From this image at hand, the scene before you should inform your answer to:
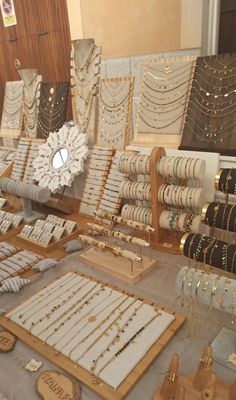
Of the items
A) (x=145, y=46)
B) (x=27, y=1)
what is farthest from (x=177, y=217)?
(x=27, y=1)

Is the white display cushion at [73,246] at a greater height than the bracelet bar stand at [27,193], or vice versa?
the bracelet bar stand at [27,193]

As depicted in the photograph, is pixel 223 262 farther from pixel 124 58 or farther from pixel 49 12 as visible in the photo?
pixel 49 12

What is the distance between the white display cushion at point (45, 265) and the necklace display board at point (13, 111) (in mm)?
1832

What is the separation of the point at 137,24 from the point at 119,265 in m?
2.07

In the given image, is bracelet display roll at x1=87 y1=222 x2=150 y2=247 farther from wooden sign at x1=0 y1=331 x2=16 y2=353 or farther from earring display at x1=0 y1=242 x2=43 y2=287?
wooden sign at x1=0 y1=331 x2=16 y2=353

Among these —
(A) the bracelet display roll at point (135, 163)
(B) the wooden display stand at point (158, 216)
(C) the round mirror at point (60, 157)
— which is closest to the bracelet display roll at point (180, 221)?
(B) the wooden display stand at point (158, 216)

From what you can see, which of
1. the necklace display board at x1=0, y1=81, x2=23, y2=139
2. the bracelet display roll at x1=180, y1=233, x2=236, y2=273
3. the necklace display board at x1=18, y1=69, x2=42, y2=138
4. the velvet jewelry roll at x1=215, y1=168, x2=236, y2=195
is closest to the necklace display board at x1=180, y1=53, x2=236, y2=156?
the velvet jewelry roll at x1=215, y1=168, x2=236, y2=195

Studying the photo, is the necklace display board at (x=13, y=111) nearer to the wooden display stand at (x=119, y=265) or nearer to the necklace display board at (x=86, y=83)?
the necklace display board at (x=86, y=83)

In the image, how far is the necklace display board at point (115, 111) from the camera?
2500 millimetres

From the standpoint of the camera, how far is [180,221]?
1.96 meters

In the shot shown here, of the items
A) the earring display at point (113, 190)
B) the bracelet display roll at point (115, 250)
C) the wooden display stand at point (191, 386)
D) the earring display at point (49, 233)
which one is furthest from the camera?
the earring display at point (113, 190)

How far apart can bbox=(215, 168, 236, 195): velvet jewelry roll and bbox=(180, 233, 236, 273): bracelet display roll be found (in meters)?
0.25

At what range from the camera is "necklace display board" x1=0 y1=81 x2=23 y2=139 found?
134 inches

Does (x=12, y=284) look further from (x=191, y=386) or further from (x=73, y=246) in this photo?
(x=191, y=386)
